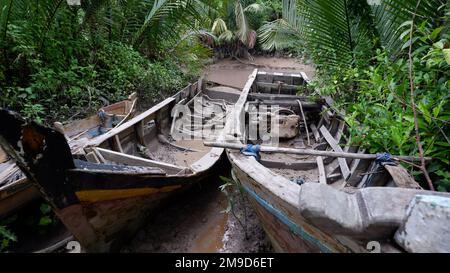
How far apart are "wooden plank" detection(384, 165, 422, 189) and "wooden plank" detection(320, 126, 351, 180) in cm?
69

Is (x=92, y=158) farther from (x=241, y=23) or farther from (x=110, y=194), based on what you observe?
(x=241, y=23)

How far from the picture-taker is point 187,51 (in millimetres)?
6570

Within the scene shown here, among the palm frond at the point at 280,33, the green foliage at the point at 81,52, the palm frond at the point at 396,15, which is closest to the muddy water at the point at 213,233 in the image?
the green foliage at the point at 81,52

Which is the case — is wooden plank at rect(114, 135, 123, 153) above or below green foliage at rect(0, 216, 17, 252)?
above

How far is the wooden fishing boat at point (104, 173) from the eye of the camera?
4.71 feet

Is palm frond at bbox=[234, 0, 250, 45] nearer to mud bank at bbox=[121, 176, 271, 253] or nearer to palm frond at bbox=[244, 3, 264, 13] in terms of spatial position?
palm frond at bbox=[244, 3, 264, 13]

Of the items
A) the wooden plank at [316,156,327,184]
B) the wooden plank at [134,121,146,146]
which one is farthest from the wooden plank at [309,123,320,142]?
the wooden plank at [134,121,146,146]

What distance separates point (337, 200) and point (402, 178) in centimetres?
64

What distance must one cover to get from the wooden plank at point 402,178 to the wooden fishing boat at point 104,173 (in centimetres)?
159

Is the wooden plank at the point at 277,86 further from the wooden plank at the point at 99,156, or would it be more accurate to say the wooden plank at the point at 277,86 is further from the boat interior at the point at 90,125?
the wooden plank at the point at 99,156

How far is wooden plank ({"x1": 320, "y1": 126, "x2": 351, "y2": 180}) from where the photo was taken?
7.65ft

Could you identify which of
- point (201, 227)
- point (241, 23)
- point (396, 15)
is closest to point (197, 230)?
point (201, 227)
